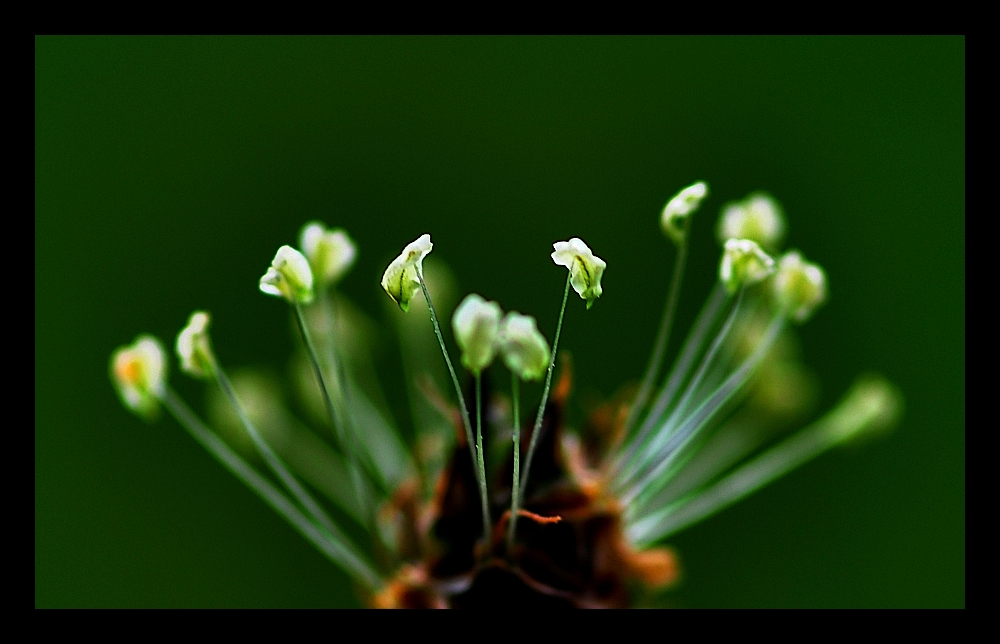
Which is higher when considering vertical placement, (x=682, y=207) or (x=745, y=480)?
(x=682, y=207)

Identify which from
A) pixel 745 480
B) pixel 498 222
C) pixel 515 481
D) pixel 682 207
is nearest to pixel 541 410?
pixel 515 481

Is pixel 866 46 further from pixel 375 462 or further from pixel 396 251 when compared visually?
pixel 375 462

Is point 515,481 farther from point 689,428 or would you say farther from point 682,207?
point 682,207

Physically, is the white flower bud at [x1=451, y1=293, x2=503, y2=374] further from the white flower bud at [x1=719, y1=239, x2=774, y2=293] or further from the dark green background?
the dark green background

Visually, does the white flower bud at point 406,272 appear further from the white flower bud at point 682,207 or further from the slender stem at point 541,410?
the white flower bud at point 682,207

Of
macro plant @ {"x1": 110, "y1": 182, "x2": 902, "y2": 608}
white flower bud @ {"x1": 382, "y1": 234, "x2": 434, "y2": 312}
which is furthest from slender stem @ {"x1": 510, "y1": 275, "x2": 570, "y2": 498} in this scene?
white flower bud @ {"x1": 382, "y1": 234, "x2": 434, "y2": 312}
